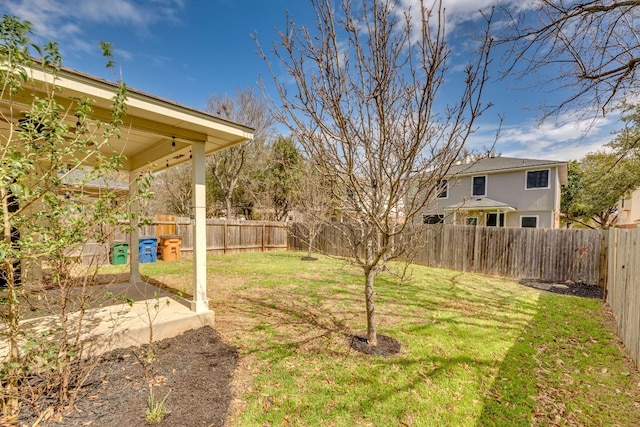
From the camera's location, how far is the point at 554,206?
46.5ft

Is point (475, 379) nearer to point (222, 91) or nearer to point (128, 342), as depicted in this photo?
point (128, 342)

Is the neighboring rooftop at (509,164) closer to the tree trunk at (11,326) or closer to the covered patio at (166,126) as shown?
the covered patio at (166,126)

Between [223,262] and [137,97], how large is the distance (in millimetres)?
8301

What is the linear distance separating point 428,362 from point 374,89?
3.27m

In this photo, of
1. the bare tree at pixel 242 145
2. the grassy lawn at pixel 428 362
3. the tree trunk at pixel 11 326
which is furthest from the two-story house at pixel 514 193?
the tree trunk at pixel 11 326

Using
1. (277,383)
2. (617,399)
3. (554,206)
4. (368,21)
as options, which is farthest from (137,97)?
(554,206)

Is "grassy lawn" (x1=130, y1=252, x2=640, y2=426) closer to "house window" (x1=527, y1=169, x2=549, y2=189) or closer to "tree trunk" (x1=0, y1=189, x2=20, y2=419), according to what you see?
"tree trunk" (x1=0, y1=189, x2=20, y2=419)

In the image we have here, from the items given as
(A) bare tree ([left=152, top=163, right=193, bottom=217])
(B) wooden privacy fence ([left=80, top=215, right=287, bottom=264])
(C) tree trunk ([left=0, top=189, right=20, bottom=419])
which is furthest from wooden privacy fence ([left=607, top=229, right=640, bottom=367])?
(A) bare tree ([left=152, top=163, right=193, bottom=217])

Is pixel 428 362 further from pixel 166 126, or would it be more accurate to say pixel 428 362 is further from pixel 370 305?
pixel 166 126

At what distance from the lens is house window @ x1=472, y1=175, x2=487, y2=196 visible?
650 inches

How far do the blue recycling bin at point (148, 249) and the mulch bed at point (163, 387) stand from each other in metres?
7.94

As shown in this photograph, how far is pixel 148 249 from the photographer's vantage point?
10438mm

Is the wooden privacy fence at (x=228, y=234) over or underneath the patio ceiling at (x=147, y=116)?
underneath

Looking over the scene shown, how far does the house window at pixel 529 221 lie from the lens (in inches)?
580
